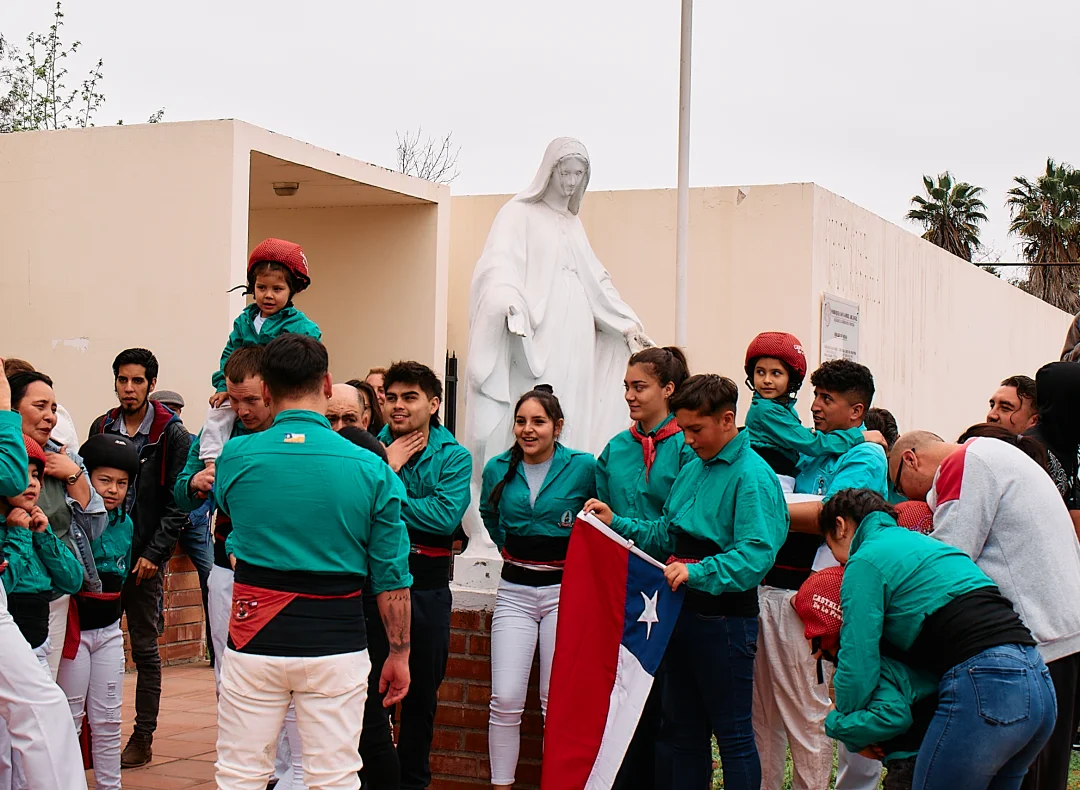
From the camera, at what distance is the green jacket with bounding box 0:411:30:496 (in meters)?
4.12

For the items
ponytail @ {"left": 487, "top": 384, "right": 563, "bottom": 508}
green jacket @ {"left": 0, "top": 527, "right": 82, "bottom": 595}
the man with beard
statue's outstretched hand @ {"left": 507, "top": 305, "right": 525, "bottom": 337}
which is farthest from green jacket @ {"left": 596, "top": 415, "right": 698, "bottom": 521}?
the man with beard

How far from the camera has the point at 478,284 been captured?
5.95 metres

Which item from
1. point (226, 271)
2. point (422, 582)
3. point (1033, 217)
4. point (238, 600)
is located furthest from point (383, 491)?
point (1033, 217)

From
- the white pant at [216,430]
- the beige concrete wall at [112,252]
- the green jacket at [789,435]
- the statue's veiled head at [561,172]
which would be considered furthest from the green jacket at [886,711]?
the beige concrete wall at [112,252]

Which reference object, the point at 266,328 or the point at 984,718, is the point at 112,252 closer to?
the point at 266,328

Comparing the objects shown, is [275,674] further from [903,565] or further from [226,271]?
[226,271]

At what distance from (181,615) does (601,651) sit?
4.76 m

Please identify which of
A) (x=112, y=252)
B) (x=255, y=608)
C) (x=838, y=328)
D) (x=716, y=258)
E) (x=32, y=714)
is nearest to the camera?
(x=255, y=608)

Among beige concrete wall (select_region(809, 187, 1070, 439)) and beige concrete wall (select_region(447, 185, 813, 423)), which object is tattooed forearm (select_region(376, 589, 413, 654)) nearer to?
beige concrete wall (select_region(447, 185, 813, 423))

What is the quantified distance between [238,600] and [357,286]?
31.0 feet

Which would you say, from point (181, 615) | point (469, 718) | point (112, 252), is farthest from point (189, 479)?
point (112, 252)

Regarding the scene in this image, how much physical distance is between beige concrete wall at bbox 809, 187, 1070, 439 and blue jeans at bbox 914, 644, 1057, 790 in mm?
8287

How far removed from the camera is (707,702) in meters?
4.23

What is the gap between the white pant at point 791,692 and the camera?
4859mm
